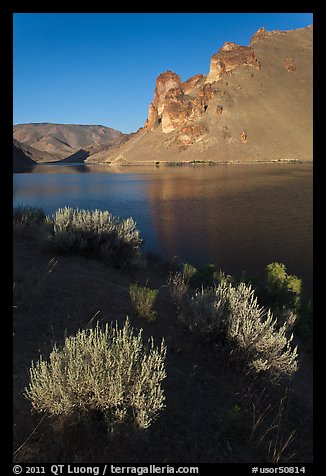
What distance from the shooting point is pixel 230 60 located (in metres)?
129

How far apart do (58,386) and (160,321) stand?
2.71 metres

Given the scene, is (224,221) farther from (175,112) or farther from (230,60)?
(230,60)

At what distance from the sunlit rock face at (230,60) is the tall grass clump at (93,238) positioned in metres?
138

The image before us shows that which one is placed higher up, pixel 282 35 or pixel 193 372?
pixel 282 35

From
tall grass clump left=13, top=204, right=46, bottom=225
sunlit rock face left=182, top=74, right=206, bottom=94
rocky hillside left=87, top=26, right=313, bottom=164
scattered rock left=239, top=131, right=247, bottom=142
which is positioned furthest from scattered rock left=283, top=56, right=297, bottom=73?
tall grass clump left=13, top=204, right=46, bottom=225

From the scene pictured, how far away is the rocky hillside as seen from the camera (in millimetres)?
99562

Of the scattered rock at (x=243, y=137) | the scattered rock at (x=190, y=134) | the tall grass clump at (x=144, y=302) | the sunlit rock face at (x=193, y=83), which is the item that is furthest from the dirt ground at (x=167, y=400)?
the sunlit rock face at (x=193, y=83)

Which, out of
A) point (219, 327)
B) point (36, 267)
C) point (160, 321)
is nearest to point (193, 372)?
point (219, 327)

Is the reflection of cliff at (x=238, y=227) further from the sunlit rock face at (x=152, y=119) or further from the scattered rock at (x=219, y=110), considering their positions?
the sunlit rock face at (x=152, y=119)

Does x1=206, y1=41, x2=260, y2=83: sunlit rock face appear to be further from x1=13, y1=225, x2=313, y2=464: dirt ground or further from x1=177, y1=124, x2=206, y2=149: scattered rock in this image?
x1=13, y1=225, x2=313, y2=464: dirt ground

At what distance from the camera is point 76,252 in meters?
8.44

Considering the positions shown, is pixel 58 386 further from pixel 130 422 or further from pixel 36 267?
pixel 36 267

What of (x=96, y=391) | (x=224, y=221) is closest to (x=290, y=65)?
(x=224, y=221)

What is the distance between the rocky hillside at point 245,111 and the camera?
3920 inches
